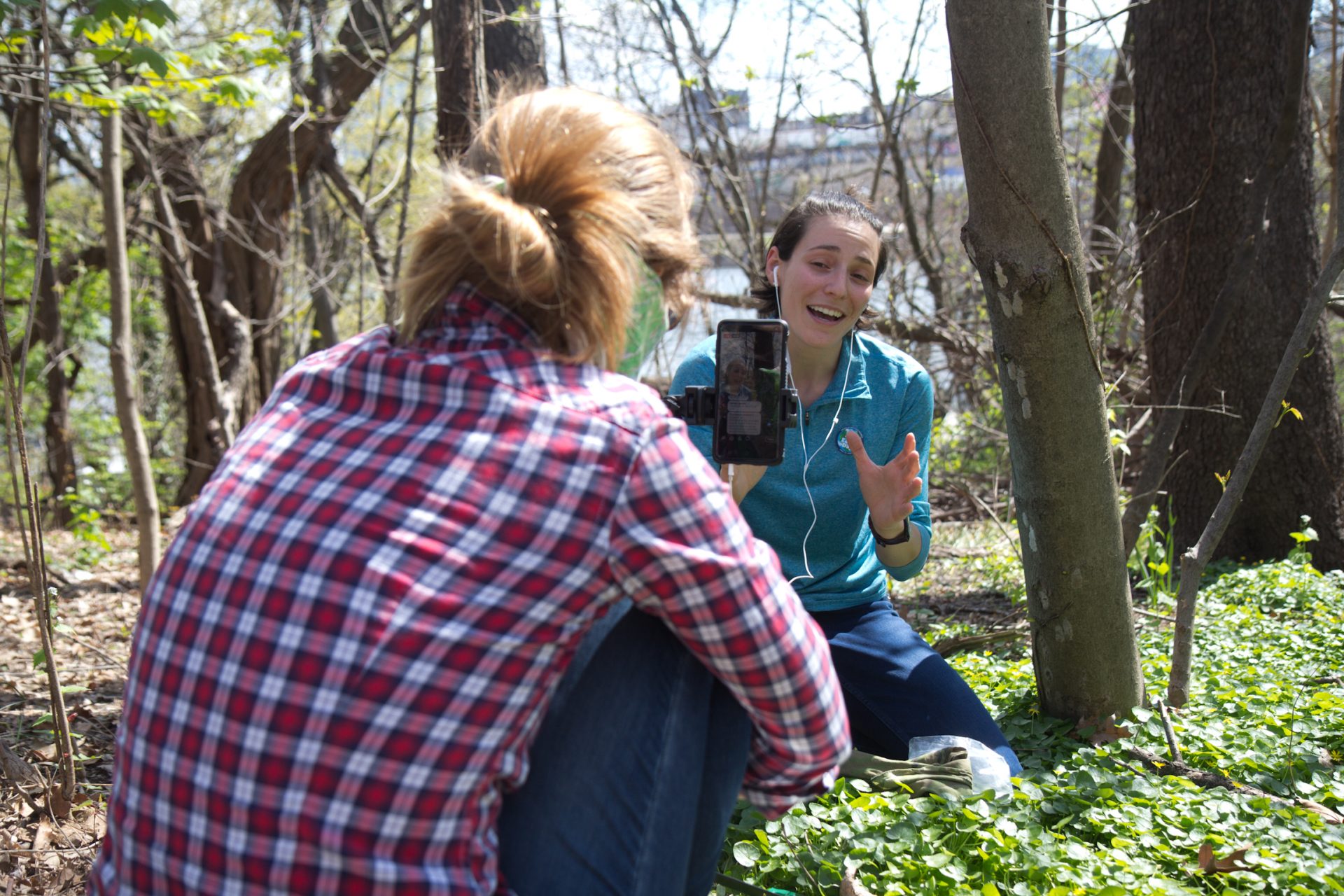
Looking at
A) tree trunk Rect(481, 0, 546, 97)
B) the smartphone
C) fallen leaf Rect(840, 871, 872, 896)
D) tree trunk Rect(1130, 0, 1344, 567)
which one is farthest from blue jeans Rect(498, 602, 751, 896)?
tree trunk Rect(481, 0, 546, 97)

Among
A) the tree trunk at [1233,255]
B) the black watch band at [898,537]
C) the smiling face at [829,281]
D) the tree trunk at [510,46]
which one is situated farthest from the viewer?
the tree trunk at [510,46]

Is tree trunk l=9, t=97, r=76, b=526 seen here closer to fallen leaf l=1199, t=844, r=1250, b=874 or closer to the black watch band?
the black watch band

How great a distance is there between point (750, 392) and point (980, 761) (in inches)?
33.0

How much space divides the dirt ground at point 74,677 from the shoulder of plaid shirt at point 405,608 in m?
1.17

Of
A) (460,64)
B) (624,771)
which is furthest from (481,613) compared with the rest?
(460,64)

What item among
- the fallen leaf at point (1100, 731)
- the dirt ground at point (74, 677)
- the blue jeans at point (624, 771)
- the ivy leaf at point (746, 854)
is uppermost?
the blue jeans at point (624, 771)

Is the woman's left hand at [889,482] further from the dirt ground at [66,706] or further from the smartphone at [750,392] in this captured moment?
the dirt ground at [66,706]

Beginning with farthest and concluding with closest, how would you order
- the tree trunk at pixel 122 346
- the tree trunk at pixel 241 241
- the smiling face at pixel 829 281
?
the tree trunk at pixel 241 241
the tree trunk at pixel 122 346
the smiling face at pixel 829 281

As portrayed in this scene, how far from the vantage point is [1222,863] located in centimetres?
170

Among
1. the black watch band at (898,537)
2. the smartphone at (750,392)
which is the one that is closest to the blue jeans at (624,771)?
the smartphone at (750,392)

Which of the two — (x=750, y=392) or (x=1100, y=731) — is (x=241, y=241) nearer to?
(x=750, y=392)

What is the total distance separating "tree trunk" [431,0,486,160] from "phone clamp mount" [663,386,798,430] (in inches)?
122

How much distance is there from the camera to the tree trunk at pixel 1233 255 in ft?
13.1

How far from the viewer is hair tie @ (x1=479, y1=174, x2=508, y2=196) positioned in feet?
4.23
